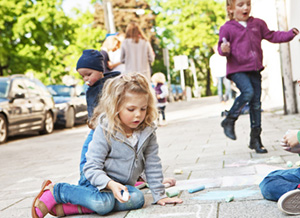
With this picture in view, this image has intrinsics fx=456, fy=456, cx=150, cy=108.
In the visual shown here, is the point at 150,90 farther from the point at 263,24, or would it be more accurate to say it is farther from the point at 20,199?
the point at 263,24

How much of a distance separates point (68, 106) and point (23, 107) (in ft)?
9.26

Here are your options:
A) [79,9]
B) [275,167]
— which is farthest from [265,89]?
[79,9]

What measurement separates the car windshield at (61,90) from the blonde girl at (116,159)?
13.5 m

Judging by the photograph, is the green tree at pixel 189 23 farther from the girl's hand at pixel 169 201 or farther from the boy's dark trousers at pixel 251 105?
the girl's hand at pixel 169 201

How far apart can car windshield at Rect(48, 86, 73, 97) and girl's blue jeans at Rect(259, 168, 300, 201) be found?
14.0 meters

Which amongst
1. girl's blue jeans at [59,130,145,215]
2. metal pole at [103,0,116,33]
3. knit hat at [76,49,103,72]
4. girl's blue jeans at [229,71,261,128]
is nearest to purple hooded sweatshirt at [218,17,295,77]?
girl's blue jeans at [229,71,261,128]

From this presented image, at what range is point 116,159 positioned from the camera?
330cm

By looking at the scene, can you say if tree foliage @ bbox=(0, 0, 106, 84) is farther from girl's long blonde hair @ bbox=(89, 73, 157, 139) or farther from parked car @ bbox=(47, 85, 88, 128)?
girl's long blonde hair @ bbox=(89, 73, 157, 139)

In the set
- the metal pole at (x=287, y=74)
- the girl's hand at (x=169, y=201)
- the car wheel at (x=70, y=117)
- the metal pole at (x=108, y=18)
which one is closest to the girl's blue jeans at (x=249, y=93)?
the girl's hand at (x=169, y=201)

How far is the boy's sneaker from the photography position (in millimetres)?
2590

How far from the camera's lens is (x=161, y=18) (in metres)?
43.4

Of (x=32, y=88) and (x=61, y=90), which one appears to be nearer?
(x=32, y=88)

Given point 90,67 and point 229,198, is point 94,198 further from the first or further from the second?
point 90,67

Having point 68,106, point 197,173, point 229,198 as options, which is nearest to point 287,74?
point 197,173
